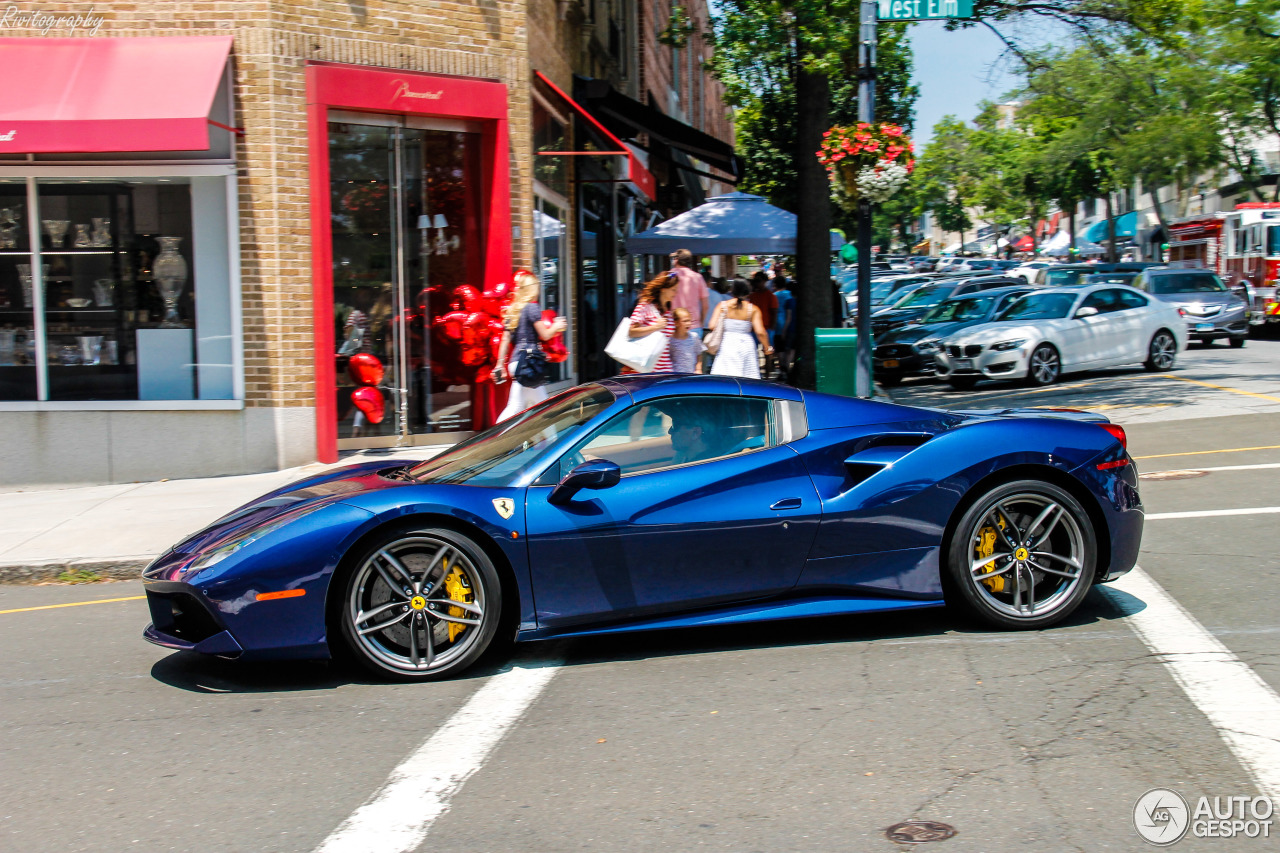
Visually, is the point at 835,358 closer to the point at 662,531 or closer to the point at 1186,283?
the point at 662,531

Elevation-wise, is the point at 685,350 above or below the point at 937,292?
below

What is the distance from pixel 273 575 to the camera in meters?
4.83

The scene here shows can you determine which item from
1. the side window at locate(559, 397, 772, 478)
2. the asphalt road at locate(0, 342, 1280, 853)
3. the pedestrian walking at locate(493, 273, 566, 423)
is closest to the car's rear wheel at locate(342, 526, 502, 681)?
the asphalt road at locate(0, 342, 1280, 853)

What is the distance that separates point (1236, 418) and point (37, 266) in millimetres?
12465

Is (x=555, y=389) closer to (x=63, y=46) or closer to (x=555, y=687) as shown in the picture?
(x=63, y=46)

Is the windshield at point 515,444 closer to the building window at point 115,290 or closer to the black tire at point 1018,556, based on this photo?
the black tire at point 1018,556

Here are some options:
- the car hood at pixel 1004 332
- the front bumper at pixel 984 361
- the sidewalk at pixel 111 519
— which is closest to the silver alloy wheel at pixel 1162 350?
→ the car hood at pixel 1004 332

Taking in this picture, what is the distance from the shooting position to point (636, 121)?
55.3 feet

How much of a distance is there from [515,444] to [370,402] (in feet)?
22.0

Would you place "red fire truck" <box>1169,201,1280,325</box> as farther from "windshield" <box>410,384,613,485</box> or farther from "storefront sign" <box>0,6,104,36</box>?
"windshield" <box>410,384,613,485</box>

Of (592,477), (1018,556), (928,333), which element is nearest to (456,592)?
(592,477)

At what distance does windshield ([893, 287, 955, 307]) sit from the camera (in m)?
26.3

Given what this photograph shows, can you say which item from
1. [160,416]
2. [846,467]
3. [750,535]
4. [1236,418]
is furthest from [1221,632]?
[160,416]

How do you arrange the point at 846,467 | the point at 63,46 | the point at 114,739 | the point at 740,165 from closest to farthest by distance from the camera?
the point at 114,739, the point at 846,467, the point at 63,46, the point at 740,165
